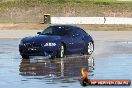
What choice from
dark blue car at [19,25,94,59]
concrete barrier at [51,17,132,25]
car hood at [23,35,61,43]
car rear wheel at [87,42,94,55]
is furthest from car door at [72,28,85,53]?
concrete barrier at [51,17,132,25]

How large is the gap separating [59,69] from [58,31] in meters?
5.91

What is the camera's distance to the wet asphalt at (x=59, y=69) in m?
16.6

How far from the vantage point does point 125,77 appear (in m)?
17.7

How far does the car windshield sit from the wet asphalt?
1074mm

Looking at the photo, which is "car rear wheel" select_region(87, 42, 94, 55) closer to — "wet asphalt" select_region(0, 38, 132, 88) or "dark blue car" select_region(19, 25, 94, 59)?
"dark blue car" select_region(19, 25, 94, 59)

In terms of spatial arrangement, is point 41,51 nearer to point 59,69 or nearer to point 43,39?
point 43,39

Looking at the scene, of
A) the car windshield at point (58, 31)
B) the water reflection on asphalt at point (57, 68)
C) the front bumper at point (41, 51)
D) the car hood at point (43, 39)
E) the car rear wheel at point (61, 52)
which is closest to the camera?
the water reflection on asphalt at point (57, 68)

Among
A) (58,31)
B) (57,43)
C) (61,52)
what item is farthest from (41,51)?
(58,31)

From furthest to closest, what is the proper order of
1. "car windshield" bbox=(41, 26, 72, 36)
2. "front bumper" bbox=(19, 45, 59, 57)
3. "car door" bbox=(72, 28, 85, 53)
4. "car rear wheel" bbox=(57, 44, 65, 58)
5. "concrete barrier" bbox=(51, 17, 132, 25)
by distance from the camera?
"concrete barrier" bbox=(51, 17, 132, 25) → "car door" bbox=(72, 28, 85, 53) → "car windshield" bbox=(41, 26, 72, 36) → "car rear wheel" bbox=(57, 44, 65, 58) → "front bumper" bbox=(19, 45, 59, 57)

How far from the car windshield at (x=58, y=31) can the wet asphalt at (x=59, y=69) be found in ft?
3.52

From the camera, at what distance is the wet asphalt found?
54.3 ft

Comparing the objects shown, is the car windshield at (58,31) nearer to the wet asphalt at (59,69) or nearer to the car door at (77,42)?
the car door at (77,42)

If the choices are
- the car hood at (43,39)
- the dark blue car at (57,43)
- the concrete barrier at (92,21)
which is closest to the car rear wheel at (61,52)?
the dark blue car at (57,43)

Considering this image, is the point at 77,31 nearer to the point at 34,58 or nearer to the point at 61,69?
the point at 34,58
